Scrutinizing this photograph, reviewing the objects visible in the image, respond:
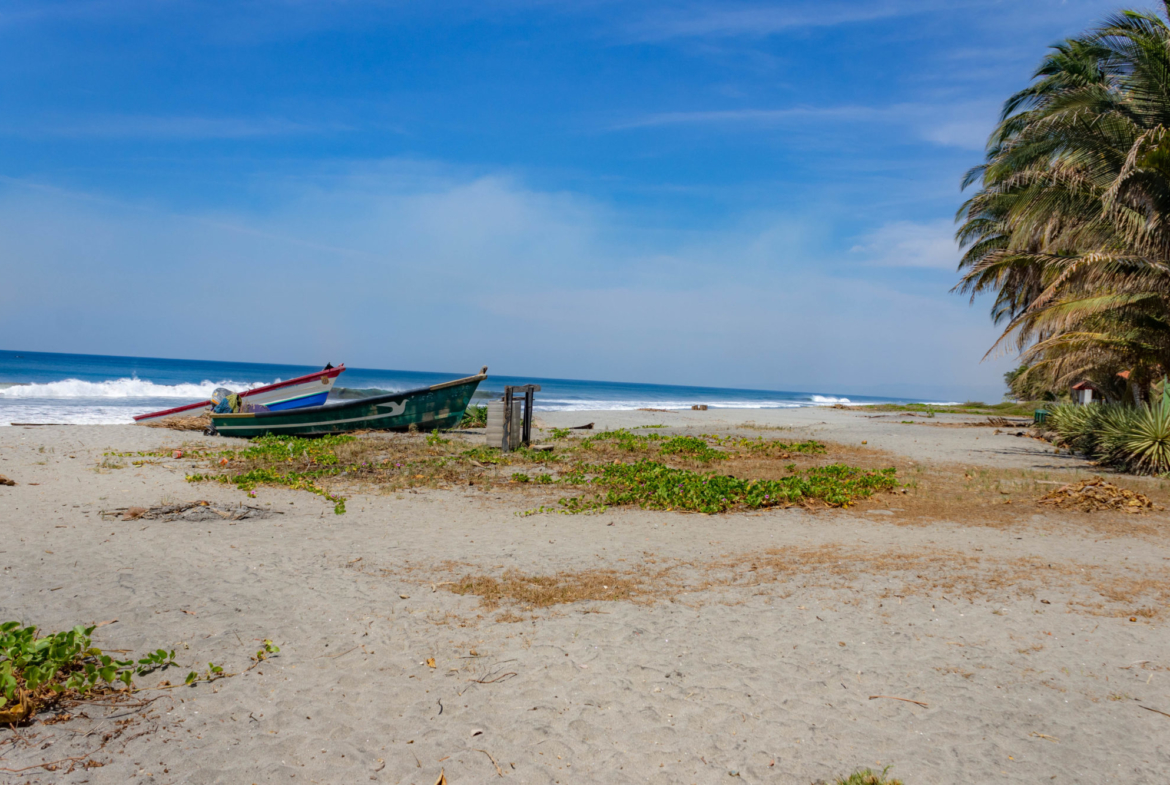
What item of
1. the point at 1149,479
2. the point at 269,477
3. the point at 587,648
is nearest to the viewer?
the point at 587,648

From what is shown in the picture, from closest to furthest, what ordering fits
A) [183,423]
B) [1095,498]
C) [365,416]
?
[1095,498] → [365,416] → [183,423]

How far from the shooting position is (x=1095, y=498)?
31.0 feet

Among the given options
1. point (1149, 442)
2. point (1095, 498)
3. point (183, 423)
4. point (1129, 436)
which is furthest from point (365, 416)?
point (1149, 442)

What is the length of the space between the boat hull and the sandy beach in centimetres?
874

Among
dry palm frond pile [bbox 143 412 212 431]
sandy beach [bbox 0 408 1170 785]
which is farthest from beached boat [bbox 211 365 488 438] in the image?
sandy beach [bbox 0 408 1170 785]

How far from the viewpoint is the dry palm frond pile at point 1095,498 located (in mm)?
9289

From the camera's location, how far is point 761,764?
3.30 m

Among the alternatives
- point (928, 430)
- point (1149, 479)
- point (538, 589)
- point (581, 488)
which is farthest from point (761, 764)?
point (928, 430)

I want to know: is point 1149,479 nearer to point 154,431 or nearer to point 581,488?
point 581,488

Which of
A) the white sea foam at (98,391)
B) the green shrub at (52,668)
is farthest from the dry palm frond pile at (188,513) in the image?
the white sea foam at (98,391)

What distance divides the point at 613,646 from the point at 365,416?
14585 millimetres

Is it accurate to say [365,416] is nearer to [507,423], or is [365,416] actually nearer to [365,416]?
[365,416]

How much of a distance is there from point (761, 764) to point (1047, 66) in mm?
31110

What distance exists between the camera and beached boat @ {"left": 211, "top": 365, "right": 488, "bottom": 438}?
687 inches
